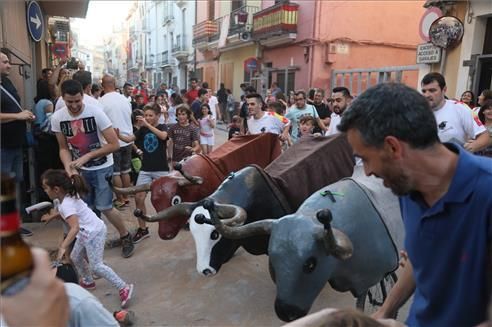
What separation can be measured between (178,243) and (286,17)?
13322 mm

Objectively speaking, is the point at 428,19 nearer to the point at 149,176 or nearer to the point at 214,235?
the point at 149,176

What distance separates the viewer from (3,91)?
4512 mm

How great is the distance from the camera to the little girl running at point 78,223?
3490 mm

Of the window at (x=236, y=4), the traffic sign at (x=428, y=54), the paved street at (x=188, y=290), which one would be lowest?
the paved street at (x=188, y=290)

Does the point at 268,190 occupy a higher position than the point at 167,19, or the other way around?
the point at 167,19

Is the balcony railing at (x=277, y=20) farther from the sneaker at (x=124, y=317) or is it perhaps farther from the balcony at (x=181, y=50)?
the balcony at (x=181, y=50)

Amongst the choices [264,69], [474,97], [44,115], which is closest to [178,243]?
[44,115]

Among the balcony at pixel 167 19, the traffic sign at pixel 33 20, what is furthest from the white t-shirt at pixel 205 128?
the balcony at pixel 167 19

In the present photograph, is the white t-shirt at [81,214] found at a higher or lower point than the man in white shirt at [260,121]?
lower

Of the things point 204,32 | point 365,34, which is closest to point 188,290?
point 365,34

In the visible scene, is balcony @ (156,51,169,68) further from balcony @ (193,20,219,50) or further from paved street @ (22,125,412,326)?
paved street @ (22,125,412,326)

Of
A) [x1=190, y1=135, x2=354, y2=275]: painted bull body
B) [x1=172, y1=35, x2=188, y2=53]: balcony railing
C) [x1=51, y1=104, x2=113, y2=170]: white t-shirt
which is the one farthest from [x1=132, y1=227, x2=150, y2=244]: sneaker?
[x1=172, y1=35, x2=188, y2=53]: balcony railing

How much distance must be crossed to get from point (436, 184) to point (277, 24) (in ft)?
54.5

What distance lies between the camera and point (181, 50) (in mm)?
33469
